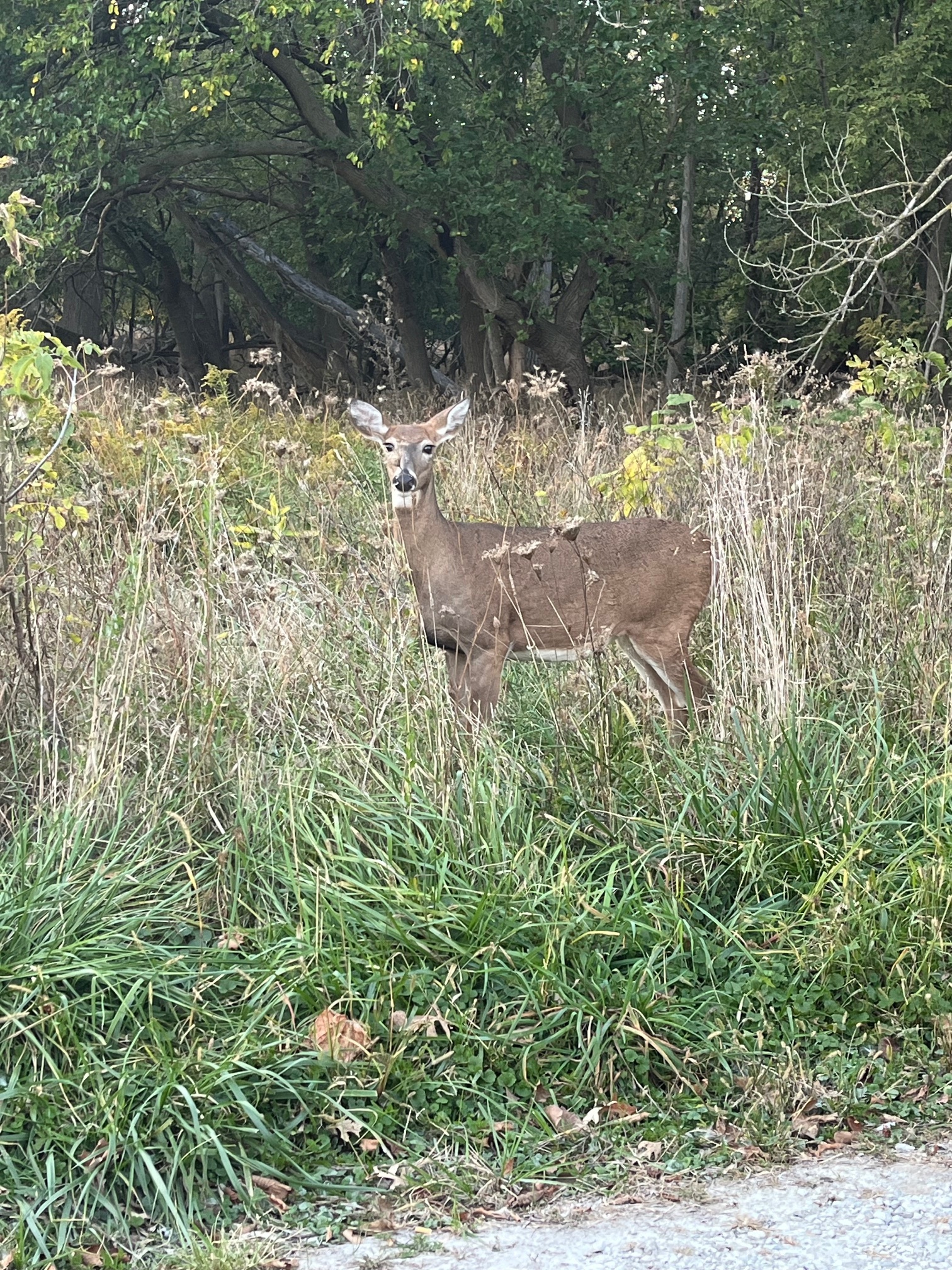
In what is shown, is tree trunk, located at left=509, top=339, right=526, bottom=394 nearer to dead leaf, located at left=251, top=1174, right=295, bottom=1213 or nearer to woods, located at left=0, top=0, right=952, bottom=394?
woods, located at left=0, top=0, right=952, bottom=394

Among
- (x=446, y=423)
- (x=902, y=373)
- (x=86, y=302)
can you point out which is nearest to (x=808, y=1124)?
(x=446, y=423)

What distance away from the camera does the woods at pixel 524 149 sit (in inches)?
567

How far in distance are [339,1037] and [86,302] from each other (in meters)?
19.7

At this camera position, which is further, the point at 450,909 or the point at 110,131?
the point at 110,131

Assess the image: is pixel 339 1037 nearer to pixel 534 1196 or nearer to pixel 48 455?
pixel 534 1196

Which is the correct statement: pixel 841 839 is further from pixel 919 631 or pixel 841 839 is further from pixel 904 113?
pixel 904 113

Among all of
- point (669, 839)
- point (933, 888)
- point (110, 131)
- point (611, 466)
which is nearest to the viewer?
point (933, 888)

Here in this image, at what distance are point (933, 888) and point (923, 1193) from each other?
1.03 m

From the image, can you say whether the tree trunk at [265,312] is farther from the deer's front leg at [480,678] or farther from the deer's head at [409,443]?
the deer's front leg at [480,678]

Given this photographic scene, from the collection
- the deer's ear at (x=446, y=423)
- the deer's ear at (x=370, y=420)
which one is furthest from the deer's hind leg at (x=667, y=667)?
the deer's ear at (x=370, y=420)

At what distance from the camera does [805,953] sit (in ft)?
13.9

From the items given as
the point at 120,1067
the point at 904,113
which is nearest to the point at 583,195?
the point at 904,113

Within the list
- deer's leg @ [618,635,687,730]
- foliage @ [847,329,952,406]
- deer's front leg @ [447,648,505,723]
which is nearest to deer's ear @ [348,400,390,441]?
deer's front leg @ [447,648,505,723]

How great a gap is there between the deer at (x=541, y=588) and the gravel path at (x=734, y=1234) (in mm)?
2866
